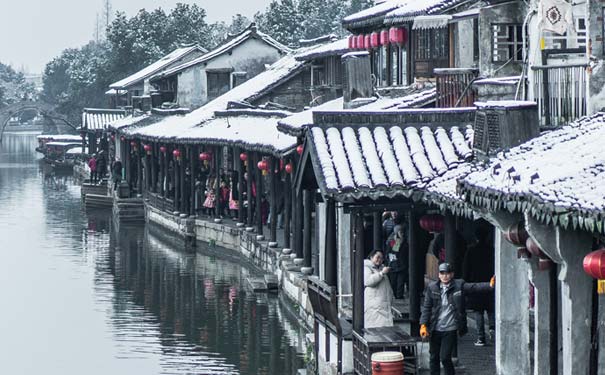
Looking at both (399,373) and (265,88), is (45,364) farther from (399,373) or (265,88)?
(265,88)

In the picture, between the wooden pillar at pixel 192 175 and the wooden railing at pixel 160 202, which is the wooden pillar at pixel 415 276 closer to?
the wooden pillar at pixel 192 175

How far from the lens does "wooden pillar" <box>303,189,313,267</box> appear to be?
31.5 metres

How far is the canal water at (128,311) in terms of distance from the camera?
2866cm

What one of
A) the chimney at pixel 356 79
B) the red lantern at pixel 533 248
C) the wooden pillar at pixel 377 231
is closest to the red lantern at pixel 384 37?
the chimney at pixel 356 79

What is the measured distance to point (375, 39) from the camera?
3950 cm

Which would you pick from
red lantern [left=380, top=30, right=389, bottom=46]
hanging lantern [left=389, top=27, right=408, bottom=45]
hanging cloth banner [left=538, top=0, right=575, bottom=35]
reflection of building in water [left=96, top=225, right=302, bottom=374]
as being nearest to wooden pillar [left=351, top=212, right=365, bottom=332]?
hanging cloth banner [left=538, top=0, right=575, bottom=35]

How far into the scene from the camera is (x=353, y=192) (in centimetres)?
1958

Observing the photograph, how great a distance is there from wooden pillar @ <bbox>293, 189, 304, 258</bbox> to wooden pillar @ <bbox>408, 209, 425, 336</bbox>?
1192cm

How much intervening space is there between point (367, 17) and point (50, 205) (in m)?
33.2

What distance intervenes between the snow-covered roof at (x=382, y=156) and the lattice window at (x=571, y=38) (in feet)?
6.23

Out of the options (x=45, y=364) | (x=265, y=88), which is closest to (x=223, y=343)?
(x=45, y=364)

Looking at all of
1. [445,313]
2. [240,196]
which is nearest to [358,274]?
[445,313]

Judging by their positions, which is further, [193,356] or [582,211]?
[193,356]

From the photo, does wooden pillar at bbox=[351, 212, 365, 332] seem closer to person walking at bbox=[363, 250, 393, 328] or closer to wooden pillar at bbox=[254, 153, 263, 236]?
person walking at bbox=[363, 250, 393, 328]
